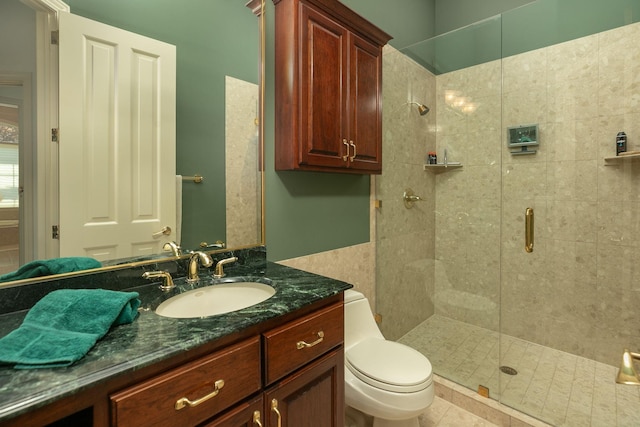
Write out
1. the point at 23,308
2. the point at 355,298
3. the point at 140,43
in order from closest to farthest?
the point at 23,308 → the point at 140,43 → the point at 355,298

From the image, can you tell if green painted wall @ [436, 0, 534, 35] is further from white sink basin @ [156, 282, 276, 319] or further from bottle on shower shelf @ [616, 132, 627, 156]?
white sink basin @ [156, 282, 276, 319]

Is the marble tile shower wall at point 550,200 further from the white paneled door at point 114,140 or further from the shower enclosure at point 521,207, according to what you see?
the white paneled door at point 114,140

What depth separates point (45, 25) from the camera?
99 cm

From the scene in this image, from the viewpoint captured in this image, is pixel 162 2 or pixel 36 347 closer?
pixel 36 347

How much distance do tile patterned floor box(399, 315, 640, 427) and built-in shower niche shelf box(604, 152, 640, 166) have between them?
138cm

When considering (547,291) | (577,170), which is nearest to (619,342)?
(547,291)

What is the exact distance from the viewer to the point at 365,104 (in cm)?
180

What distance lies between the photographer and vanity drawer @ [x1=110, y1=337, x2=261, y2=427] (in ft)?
2.10

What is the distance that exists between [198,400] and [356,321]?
1.13m

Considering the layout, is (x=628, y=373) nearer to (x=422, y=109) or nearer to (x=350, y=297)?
(x=350, y=297)

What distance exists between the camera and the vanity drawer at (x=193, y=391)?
2.10 feet

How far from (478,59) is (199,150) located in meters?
2.33

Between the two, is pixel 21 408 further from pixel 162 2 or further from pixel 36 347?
pixel 162 2

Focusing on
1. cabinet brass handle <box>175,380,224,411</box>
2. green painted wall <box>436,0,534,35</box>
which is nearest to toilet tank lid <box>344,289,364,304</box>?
cabinet brass handle <box>175,380,224,411</box>
